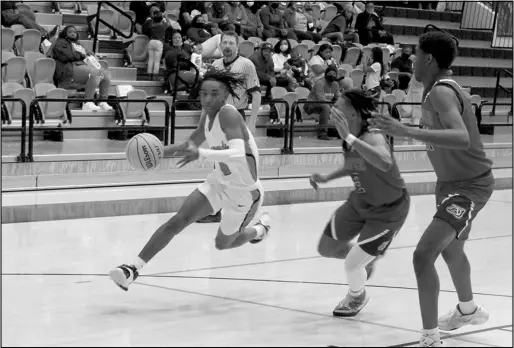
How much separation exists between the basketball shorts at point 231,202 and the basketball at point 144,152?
1.22 feet

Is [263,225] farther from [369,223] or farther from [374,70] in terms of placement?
[374,70]

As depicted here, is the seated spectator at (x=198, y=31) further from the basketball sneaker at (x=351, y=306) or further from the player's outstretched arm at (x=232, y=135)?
the basketball sneaker at (x=351, y=306)

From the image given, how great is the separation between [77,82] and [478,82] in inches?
444

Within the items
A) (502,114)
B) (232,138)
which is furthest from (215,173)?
(502,114)

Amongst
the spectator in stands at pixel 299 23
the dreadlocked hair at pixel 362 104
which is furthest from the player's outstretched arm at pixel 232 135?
the spectator in stands at pixel 299 23

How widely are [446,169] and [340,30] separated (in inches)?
612

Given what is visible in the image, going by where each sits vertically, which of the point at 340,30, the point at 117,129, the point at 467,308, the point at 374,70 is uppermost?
the point at 340,30

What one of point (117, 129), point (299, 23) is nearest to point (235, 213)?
point (117, 129)

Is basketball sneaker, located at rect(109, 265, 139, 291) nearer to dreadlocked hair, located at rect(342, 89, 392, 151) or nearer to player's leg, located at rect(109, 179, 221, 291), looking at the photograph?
player's leg, located at rect(109, 179, 221, 291)

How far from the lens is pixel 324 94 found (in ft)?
52.7

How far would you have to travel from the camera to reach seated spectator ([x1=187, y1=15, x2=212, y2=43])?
16969mm

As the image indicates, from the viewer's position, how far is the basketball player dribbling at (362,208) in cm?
594

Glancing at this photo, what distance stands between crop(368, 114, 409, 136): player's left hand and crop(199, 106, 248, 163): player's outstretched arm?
5.05 ft

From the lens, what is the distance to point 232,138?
21.3ft
